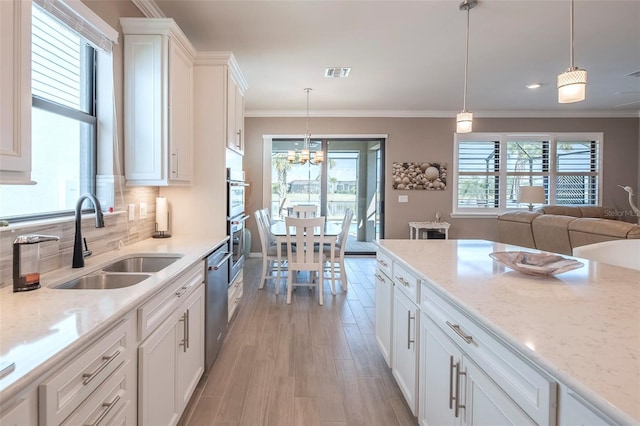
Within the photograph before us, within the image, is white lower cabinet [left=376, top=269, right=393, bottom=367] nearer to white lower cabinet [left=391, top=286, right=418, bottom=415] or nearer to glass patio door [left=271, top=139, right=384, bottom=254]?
white lower cabinet [left=391, top=286, right=418, bottom=415]

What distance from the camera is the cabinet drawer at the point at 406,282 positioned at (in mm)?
1725

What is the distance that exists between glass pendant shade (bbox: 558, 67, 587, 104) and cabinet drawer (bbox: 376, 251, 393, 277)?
1410 mm

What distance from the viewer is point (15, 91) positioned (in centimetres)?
108

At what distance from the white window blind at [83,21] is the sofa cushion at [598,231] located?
15.3ft

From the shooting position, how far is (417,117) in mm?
6273

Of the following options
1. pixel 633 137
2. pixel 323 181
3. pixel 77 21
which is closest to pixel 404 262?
pixel 77 21

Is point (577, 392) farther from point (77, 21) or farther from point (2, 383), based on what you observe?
point (77, 21)

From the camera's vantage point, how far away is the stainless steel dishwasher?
223 centimetres

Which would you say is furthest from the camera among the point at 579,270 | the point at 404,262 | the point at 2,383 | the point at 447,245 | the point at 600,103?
the point at 600,103

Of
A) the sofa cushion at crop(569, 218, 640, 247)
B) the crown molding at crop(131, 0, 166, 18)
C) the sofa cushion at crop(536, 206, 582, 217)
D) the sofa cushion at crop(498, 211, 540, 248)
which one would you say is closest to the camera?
the crown molding at crop(131, 0, 166, 18)

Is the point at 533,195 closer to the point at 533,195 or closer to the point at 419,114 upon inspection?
the point at 533,195

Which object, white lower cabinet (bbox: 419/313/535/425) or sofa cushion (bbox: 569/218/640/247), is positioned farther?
sofa cushion (bbox: 569/218/640/247)

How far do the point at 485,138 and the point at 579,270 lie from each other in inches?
210

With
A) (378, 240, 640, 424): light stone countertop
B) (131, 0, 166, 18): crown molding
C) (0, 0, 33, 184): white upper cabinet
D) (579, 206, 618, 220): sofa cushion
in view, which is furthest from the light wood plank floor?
(579, 206, 618, 220): sofa cushion
